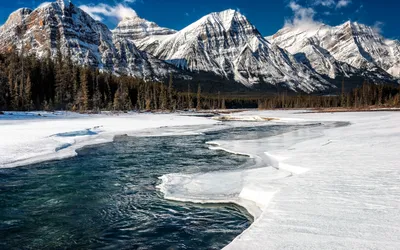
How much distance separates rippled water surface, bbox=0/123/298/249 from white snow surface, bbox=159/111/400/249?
92cm

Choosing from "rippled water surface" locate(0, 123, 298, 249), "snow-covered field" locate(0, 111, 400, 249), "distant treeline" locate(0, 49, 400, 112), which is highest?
"distant treeline" locate(0, 49, 400, 112)

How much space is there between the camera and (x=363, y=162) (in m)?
13.6

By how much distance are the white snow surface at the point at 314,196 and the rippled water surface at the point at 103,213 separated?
0.92 m

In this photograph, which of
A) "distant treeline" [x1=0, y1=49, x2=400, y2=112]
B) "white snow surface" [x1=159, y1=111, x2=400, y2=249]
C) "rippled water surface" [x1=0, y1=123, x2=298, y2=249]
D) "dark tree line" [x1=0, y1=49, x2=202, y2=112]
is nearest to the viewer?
"white snow surface" [x1=159, y1=111, x2=400, y2=249]

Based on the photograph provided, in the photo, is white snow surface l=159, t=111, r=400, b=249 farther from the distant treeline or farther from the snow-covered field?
the distant treeline

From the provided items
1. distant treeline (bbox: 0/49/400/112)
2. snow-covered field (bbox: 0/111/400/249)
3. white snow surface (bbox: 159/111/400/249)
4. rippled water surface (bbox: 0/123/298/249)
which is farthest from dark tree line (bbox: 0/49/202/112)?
white snow surface (bbox: 159/111/400/249)

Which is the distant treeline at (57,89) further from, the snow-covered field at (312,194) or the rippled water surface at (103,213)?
the snow-covered field at (312,194)

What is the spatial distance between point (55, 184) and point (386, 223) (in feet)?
39.6

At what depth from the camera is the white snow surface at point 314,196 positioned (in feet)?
20.1

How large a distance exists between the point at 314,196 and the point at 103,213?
6.39m

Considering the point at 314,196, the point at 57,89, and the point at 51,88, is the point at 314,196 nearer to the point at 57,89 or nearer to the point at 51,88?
the point at 57,89

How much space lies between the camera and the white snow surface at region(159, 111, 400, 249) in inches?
242

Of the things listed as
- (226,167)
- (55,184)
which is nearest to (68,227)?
(55,184)

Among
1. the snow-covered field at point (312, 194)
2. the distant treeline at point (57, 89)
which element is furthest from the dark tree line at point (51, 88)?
the snow-covered field at point (312, 194)
